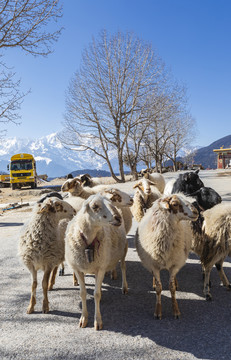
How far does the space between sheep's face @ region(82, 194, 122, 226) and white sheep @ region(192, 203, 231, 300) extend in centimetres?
151

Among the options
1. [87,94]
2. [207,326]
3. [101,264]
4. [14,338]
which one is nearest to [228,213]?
[207,326]

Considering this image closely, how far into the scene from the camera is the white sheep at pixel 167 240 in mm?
3197

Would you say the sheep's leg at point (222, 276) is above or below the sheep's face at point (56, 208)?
below

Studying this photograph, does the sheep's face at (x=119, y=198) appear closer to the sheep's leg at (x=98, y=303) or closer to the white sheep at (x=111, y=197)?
the white sheep at (x=111, y=197)

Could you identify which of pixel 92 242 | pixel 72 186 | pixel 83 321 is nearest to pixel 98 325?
pixel 83 321

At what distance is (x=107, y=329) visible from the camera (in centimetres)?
294

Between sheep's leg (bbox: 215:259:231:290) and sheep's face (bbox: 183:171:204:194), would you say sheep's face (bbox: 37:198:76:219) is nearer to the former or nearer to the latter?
sheep's leg (bbox: 215:259:231:290)

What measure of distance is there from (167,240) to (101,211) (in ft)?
2.94

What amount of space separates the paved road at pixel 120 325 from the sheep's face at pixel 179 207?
1.10 m

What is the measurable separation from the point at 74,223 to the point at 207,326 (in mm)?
1748

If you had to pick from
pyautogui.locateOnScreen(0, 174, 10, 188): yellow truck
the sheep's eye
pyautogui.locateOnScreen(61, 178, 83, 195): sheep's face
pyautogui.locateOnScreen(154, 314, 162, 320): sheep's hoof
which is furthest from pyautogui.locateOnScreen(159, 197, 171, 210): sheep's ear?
pyautogui.locateOnScreen(0, 174, 10, 188): yellow truck

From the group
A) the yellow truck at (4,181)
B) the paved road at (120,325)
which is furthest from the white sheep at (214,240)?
the yellow truck at (4,181)

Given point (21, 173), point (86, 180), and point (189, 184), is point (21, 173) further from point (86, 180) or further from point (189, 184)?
point (189, 184)

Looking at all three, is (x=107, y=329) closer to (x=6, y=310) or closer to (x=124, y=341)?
(x=124, y=341)
